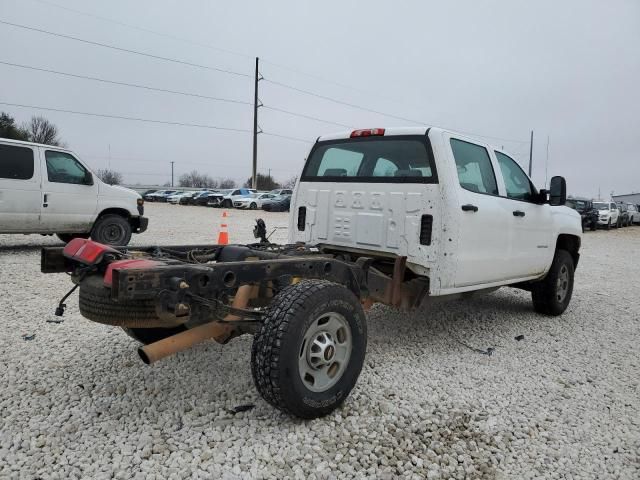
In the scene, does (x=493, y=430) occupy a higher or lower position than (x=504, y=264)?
lower

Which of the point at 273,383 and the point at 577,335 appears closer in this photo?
the point at 273,383

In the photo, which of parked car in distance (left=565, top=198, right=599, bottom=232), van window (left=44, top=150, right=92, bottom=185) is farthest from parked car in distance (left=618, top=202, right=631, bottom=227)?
van window (left=44, top=150, right=92, bottom=185)

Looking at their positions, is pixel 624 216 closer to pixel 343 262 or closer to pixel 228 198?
pixel 228 198

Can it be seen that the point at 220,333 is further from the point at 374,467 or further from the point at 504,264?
the point at 504,264

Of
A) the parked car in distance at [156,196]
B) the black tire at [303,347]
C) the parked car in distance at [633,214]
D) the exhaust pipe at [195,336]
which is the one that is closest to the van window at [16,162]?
the exhaust pipe at [195,336]

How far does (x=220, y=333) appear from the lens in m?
3.25

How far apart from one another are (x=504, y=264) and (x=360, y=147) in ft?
6.00

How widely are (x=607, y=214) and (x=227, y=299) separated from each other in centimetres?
2987

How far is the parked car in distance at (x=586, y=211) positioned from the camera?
26.0 metres

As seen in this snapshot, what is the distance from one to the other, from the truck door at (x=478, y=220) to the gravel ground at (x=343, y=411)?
78 centimetres

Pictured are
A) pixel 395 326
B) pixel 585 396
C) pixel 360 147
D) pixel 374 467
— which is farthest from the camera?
pixel 395 326

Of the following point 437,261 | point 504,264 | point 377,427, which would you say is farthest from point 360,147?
point 377,427

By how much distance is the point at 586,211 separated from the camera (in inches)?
1026

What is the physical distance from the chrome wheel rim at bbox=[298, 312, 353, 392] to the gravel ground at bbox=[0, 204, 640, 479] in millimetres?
249
